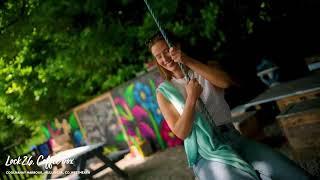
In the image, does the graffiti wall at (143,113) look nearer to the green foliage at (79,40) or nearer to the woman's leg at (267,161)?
the green foliage at (79,40)

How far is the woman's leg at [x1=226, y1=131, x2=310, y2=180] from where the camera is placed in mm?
2422

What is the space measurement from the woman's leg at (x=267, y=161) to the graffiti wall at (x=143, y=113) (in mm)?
6464

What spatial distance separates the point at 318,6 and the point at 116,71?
6361 millimetres

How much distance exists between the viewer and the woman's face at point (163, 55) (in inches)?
103

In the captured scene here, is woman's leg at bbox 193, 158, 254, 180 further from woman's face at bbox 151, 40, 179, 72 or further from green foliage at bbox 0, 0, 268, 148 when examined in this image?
green foliage at bbox 0, 0, 268, 148

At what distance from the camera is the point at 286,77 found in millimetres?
7754

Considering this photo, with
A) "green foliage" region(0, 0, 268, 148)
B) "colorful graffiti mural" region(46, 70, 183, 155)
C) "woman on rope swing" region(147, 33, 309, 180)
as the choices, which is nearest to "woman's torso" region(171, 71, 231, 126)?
"woman on rope swing" region(147, 33, 309, 180)

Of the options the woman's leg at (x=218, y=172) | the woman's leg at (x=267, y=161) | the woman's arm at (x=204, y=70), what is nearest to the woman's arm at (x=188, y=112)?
the woman's arm at (x=204, y=70)

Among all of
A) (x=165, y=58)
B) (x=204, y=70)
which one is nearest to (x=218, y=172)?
(x=204, y=70)

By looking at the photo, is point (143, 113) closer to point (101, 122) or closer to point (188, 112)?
point (101, 122)

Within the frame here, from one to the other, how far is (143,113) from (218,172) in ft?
24.9

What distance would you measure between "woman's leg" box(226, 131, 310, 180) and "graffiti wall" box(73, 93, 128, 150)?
330 inches

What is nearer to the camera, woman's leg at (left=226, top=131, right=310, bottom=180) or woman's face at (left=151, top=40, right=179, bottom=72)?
woman's leg at (left=226, top=131, right=310, bottom=180)

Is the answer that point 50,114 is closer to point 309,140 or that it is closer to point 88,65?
point 88,65
